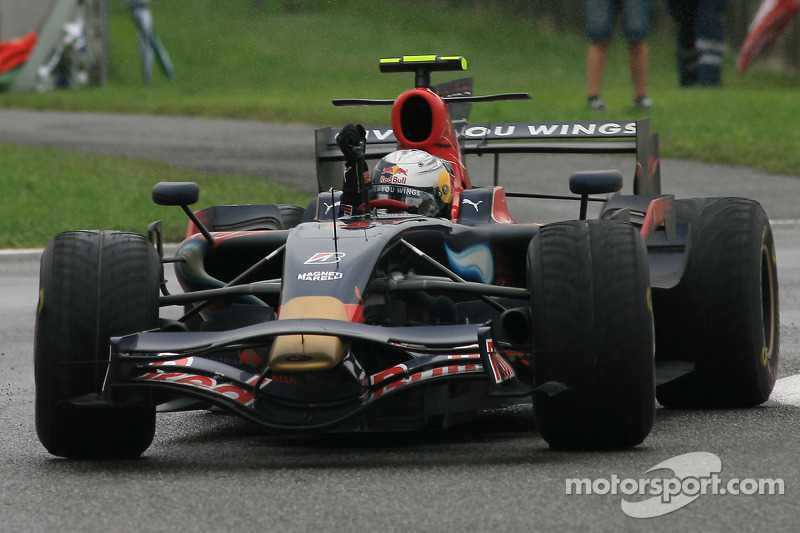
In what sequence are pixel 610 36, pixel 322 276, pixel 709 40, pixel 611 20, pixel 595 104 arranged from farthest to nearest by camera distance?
pixel 709 40
pixel 595 104
pixel 611 20
pixel 610 36
pixel 322 276

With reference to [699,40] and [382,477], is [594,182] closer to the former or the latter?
[382,477]

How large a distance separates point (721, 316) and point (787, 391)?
710 millimetres

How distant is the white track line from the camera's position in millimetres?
6816

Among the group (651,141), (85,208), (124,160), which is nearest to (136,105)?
(124,160)

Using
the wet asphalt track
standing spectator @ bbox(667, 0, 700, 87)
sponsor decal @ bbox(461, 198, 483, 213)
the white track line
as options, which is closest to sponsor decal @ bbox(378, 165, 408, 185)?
sponsor decal @ bbox(461, 198, 483, 213)

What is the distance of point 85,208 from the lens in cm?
1495

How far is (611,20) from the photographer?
1792 centimetres

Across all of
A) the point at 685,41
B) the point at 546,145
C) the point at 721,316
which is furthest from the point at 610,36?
the point at 721,316

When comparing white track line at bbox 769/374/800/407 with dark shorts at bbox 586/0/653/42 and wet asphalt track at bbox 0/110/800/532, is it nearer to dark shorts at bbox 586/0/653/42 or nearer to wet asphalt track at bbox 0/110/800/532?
wet asphalt track at bbox 0/110/800/532

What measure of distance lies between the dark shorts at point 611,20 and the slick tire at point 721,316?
36.4 ft

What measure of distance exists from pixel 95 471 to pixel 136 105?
2009 centimetres

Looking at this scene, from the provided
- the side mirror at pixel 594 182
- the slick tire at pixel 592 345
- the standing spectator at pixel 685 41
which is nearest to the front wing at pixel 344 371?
the slick tire at pixel 592 345

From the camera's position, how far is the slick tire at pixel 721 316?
21.7ft

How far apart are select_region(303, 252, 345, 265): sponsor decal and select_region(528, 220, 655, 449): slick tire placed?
0.77 metres
